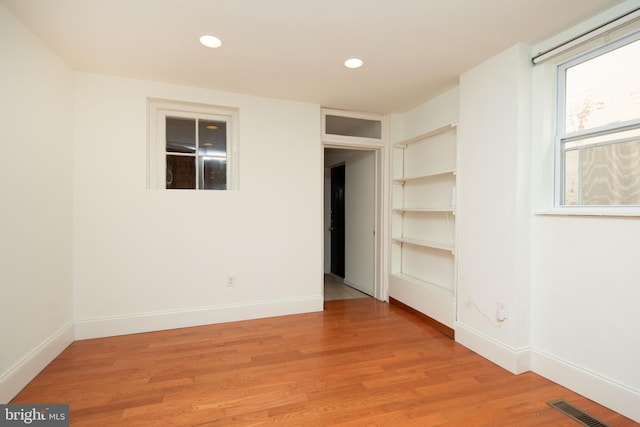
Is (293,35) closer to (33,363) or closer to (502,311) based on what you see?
(502,311)

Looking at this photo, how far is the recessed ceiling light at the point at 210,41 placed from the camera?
2111 mm

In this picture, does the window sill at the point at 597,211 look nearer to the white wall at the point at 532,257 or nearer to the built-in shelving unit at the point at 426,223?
the white wall at the point at 532,257

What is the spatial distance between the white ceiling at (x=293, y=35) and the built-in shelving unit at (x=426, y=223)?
0.82 metres

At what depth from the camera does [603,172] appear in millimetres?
1926

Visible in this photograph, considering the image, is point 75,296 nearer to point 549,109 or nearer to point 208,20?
point 208,20

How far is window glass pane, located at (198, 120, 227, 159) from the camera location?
3.18 metres

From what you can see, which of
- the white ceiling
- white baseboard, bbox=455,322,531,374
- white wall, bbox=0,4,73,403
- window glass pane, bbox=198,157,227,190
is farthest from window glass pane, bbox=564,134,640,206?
white wall, bbox=0,4,73,403

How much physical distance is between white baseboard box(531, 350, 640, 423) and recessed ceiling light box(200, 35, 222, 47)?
3342 mm

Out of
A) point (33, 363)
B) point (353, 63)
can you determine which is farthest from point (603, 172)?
point (33, 363)

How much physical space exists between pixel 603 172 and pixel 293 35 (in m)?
2.30

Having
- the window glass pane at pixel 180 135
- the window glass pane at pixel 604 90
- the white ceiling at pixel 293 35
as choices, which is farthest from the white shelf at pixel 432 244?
the window glass pane at pixel 180 135

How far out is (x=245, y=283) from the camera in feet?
10.6

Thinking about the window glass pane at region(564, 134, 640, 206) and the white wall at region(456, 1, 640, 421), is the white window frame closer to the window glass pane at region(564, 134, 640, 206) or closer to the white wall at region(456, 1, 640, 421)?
the white wall at region(456, 1, 640, 421)

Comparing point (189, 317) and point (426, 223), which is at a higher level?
point (426, 223)
